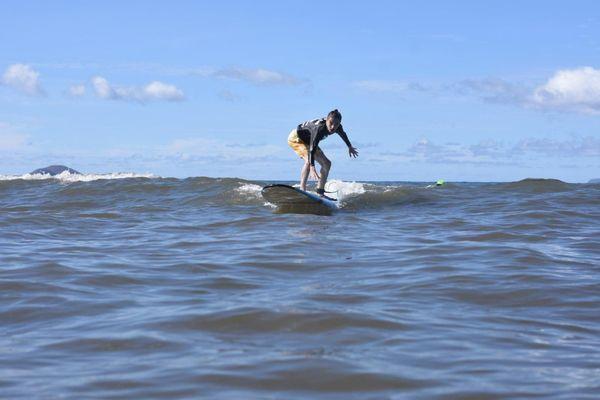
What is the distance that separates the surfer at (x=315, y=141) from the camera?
43.6ft

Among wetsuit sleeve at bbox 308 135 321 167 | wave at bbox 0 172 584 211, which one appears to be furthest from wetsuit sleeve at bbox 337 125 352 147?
wave at bbox 0 172 584 211

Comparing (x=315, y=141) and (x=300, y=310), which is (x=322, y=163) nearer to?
(x=315, y=141)

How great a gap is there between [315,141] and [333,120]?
55 cm

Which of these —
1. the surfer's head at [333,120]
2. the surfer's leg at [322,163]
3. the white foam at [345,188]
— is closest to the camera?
the surfer's head at [333,120]

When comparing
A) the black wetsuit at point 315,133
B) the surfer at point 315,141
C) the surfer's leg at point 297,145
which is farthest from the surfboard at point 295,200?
the surfer's leg at point 297,145

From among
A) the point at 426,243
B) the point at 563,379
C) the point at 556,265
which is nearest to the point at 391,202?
the point at 426,243

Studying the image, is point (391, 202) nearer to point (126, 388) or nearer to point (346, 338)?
point (346, 338)

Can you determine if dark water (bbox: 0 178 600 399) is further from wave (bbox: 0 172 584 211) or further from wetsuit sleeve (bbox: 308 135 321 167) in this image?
wave (bbox: 0 172 584 211)

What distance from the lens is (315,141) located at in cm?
1340

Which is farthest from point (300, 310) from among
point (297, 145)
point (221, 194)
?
point (221, 194)

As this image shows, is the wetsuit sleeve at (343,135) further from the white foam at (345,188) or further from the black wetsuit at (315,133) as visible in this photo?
the white foam at (345,188)

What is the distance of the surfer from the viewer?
13.3 m

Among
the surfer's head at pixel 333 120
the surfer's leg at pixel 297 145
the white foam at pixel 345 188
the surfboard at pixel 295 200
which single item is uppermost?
the surfer's head at pixel 333 120

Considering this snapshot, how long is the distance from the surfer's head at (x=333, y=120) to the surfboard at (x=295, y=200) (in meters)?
1.30
